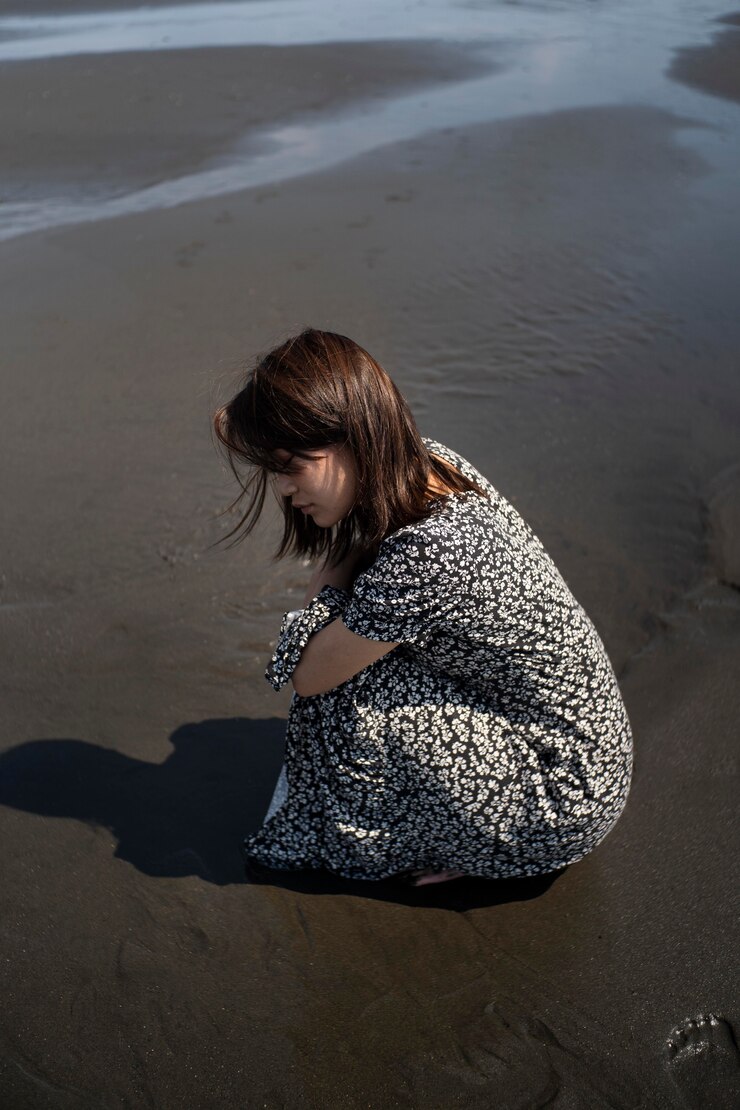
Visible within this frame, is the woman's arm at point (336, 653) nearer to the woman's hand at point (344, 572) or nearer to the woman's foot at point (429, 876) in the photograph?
the woman's hand at point (344, 572)

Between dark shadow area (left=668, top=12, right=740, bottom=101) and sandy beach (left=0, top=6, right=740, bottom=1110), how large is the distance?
3300 millimetres

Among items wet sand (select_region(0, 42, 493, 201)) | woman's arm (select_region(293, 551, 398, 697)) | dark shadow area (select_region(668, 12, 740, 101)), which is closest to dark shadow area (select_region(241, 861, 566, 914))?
woman's arm (select_region(293, 551, 398, 697))

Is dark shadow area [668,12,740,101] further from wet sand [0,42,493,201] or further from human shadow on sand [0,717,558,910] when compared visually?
human shadow on sand [0,717,558,910]

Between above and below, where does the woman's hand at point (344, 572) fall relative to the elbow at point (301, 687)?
above

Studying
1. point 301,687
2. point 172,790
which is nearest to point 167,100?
point 172,790

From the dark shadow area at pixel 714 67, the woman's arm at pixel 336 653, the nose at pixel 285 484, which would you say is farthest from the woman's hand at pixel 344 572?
the dark shadow area at pixel 714 67

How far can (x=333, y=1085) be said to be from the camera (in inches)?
82.7

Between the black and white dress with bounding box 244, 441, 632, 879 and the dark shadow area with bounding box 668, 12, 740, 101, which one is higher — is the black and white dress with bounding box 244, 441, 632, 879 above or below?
below

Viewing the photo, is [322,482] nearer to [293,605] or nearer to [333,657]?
[333,657]

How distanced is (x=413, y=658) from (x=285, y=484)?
467mm

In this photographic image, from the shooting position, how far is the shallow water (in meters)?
7.52

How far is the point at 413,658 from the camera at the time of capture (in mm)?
2193

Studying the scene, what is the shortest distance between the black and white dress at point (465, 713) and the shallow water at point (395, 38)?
17.9 ft

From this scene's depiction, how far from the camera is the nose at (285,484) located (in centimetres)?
210
